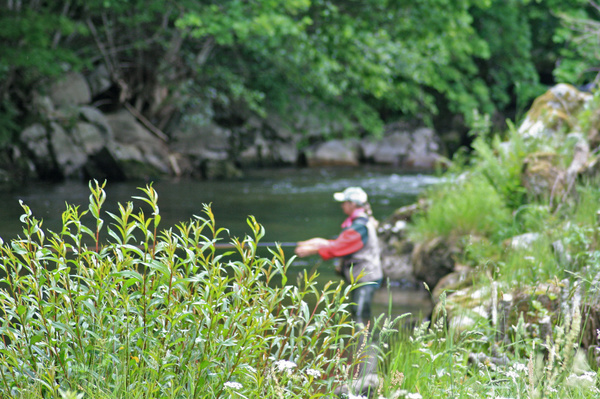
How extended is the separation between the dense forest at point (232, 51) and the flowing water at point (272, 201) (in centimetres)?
250

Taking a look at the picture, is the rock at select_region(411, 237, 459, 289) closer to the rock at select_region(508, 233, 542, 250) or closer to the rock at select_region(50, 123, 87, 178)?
the rock at select_region(508, 233, 542, 250)

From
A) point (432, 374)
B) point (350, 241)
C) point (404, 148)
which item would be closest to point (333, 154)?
point (404, 148)

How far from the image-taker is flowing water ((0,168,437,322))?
7504 millimetres

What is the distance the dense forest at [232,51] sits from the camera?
14.2 metres

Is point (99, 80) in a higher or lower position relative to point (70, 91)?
higher

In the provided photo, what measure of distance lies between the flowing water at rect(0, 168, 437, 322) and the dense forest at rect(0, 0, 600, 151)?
8.19 ft

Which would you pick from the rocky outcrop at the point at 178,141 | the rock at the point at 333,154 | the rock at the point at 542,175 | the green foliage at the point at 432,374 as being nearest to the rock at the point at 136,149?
the rocky outcrop at the point at 178,141

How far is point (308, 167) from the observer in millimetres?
21375

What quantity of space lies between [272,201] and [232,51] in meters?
8.26

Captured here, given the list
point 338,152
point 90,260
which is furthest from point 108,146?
point 90,260

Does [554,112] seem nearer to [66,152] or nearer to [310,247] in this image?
[310,247]

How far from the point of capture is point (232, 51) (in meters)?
19.6

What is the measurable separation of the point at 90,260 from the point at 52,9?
15084 mm

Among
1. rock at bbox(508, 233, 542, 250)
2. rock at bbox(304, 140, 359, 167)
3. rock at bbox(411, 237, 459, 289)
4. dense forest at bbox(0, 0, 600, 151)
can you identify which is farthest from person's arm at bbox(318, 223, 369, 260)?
rock at bbox(304, 140, 359, 167)
